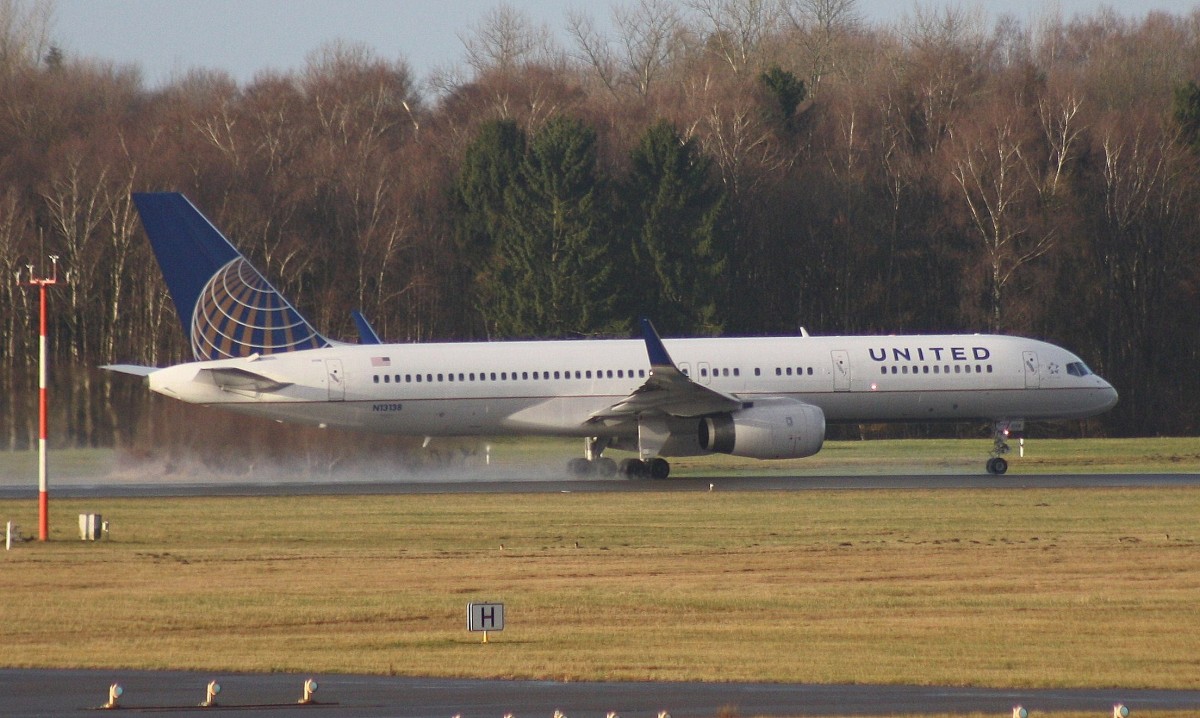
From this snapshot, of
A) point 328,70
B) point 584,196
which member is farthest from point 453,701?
point 328,70

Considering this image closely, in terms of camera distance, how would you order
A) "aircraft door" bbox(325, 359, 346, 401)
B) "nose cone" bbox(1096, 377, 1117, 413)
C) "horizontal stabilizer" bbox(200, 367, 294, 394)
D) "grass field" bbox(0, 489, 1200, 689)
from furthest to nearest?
"nose cone" bbox(1096, 377, 1117, 413) → "aircraft door" bbox(325, 359, 346, 401) → "horizontal stabilizer" bbox(200, 367, 294, 394) → "grass field" bbox(0, 489, 1200, 689)

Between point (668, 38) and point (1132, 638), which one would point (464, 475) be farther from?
point (668, 38)

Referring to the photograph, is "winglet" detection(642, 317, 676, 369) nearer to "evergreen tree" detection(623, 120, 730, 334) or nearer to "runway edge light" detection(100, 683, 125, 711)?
"runway edge light" detection(100, 683, 125, 711)

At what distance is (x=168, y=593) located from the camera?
2188 centimetres

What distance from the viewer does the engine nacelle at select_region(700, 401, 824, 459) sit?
38312 millimetres

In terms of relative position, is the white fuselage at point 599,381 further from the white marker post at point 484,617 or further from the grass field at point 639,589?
the white marker post at point 484,617

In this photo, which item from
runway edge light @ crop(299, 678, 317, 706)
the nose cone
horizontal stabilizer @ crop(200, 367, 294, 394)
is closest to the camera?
runway edge light @ crop(299, 678, 317, 706)

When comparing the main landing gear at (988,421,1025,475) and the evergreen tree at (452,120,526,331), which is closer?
the main landing gear at (988,421,1025,475)

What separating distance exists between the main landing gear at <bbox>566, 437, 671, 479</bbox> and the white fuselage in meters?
0.88

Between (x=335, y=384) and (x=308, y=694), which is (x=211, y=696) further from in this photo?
(x=335, y=384)

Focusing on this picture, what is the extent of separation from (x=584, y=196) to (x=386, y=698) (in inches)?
2228

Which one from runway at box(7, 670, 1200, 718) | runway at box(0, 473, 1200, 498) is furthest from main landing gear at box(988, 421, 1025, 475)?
runway at box(7, 670, 1200, 718)

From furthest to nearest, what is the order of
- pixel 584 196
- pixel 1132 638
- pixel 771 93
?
pixel 771 93 < pixel 584 196 < pixel 1132 638

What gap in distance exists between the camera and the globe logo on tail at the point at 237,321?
39.3 m
